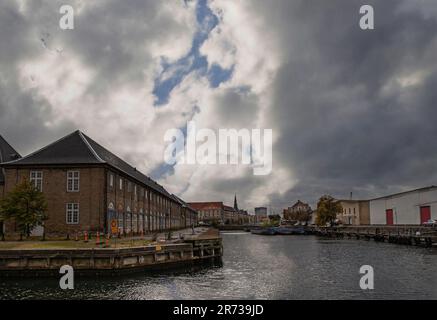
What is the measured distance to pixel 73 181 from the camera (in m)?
40.1

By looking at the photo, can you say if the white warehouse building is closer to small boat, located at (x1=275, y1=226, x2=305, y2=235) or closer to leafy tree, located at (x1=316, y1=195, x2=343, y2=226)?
leafy tree, located at (x1=316, y1=195, x2=343, y2=226)

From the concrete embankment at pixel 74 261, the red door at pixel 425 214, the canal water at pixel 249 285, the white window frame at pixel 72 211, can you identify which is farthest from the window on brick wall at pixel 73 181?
the red door at pixel 425 214

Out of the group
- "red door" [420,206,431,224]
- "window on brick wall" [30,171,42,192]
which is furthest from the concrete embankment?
"red door" [420,206,431,224]

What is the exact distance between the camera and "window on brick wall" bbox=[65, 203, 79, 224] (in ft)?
129

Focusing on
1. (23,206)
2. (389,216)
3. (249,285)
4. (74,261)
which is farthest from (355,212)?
(74,261)

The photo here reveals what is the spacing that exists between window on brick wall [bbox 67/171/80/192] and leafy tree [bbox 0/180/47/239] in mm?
3547

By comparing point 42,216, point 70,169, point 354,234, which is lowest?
point 354,234

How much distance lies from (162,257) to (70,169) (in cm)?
1527

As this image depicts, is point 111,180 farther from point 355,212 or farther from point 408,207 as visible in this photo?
point 355,212

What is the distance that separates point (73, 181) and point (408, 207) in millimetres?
64633

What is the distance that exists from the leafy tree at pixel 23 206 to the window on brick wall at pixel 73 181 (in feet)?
11.6
